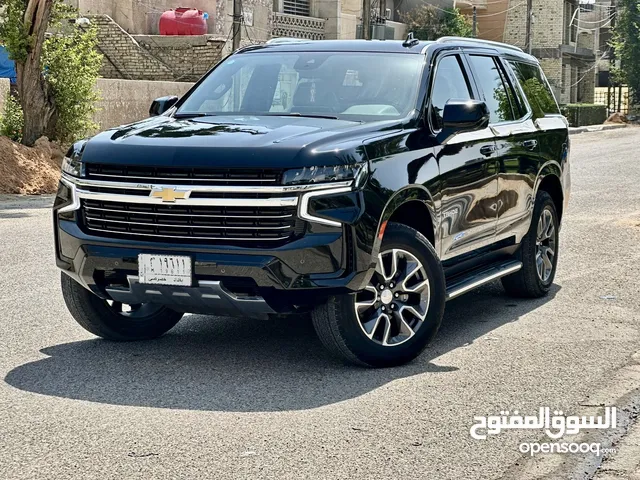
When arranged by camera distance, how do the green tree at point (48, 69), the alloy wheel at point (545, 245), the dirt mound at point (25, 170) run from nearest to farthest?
the alloy wheel at point (545, 245) → the dirt mound at point (25, 170) → the green tree at point (48, 69)

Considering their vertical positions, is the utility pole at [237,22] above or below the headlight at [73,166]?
above

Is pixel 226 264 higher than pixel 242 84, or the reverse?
pixel 242 84

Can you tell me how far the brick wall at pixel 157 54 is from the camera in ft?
124

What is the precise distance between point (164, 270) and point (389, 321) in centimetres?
137

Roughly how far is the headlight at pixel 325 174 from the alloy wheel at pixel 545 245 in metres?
3.20

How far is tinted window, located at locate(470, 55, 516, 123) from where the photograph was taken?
854 centimetres

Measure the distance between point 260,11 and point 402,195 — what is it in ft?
115

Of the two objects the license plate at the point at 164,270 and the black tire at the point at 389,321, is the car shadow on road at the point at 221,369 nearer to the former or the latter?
the black tire at the point at 389,321

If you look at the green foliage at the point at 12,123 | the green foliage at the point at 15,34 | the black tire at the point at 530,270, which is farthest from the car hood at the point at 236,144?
the green foliage at the point at 12,123

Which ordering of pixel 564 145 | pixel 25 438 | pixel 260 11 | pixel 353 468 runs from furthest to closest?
pixel 260 11
pixel 564 145
pixel 25 438
pixel 353 468

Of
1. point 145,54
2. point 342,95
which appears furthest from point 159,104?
point 145,54

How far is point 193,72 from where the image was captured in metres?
38.1

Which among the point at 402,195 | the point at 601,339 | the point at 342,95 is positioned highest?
the point at 342,95

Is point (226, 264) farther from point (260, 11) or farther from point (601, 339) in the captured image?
point (260, 11)
